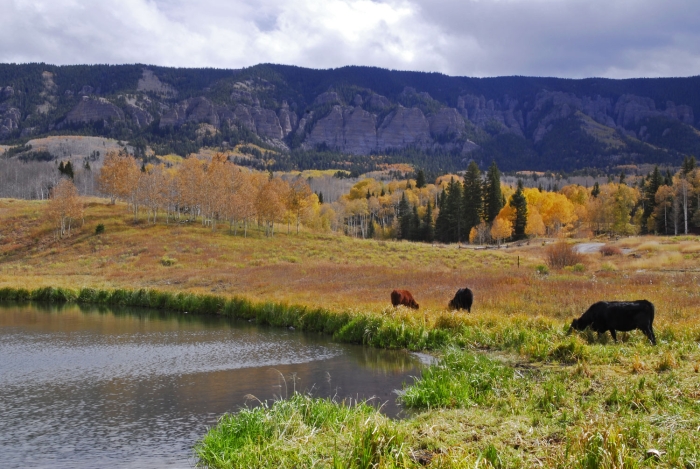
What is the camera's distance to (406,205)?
415 ft

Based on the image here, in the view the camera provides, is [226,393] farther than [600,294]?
No

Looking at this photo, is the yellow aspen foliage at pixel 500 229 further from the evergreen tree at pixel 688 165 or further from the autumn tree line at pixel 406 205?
the evergreen tree at pixel 688 165

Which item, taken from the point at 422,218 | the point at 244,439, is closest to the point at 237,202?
the point at 422,218

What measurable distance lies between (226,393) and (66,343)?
12731 millimetres

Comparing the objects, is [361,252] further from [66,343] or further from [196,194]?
[66,343]

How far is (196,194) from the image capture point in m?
89.4

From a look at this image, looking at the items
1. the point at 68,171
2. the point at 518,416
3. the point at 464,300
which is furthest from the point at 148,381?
the point at 68,171

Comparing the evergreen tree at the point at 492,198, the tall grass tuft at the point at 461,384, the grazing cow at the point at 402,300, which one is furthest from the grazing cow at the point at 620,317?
the evergreen tree at the point at 492,198

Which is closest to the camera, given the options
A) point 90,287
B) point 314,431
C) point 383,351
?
point 314,431

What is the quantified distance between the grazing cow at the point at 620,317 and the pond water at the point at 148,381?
6.10 metres

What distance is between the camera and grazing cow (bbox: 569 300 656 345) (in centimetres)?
1605

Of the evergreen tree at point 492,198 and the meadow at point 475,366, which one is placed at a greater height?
the evergreen tree at point 492,198

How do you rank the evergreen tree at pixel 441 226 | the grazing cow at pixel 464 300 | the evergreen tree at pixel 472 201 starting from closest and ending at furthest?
1. the grazing cow at pixel 464 300
2. the evergreen tree at pixel 472 201
3. the evergreen tree at pixel 441 226

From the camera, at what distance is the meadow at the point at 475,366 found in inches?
331
